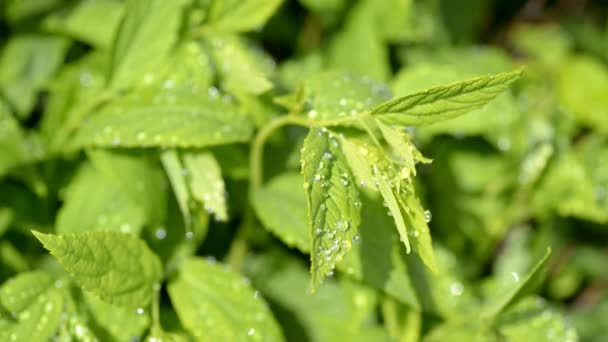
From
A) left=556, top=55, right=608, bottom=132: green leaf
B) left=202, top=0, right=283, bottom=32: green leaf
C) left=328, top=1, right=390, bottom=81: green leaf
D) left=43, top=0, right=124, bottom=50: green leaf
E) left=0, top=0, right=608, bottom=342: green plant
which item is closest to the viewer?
left=0, top=0, right=608, bottom=342: green plant

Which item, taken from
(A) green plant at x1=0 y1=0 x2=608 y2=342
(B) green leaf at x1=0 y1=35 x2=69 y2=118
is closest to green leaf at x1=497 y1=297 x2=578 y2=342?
(A) green plant at x1=0 y1=0 x2=608 y2=342

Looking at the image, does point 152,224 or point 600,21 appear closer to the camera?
point 152,224

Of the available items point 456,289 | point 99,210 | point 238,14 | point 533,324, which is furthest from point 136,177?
point 533,324

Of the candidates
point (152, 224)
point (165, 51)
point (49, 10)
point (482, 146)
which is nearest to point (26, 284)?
point (152, 224)

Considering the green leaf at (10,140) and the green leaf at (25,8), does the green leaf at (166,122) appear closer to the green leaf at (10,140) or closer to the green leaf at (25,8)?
the green leaf at (10,140)

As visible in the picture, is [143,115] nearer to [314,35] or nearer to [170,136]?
[170,136]

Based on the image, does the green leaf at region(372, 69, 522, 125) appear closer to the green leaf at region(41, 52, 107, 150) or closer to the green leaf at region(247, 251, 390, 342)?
the green leaf at region(247, 251, 390, 342)
